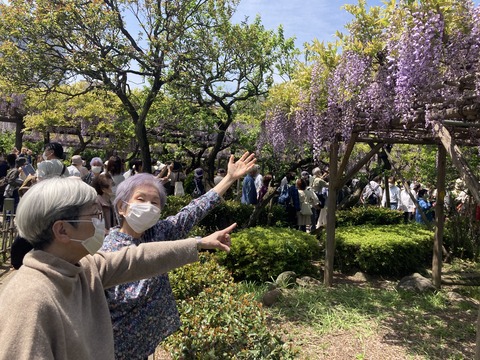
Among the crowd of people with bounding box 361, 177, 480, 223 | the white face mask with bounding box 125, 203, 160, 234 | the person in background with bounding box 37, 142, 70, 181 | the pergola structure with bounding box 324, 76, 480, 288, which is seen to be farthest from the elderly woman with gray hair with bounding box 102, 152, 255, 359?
the crowd of people with bounding box 361, 177, 480, 223

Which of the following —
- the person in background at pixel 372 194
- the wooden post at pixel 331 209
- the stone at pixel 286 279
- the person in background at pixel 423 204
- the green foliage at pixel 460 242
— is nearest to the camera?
the stone at pixel 286 279

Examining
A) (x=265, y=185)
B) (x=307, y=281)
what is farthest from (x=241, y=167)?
(x=265, y=185)

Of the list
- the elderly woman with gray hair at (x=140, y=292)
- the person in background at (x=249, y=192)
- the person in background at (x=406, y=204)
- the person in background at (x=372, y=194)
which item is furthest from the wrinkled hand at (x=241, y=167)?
the person in background at (x=372, y=194)

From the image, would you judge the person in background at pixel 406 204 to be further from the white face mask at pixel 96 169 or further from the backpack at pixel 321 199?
the white face mask at pixel 96 169

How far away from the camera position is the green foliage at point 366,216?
9.12 m

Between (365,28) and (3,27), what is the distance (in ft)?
21.9

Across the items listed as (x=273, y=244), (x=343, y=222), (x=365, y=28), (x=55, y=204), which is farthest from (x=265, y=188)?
(x=55, y=204)

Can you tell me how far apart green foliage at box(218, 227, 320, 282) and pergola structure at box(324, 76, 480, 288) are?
447mm

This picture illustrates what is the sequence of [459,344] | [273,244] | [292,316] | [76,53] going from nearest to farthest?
[459,344] < [292,316] < [273,244] < [76,53]

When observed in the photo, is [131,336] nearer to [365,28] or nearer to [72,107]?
[365,28]

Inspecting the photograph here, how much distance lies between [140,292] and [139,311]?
0.10 metres

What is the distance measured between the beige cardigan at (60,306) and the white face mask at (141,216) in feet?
1.49

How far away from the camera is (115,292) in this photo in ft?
6.30

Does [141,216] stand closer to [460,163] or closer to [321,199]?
[460,163]
